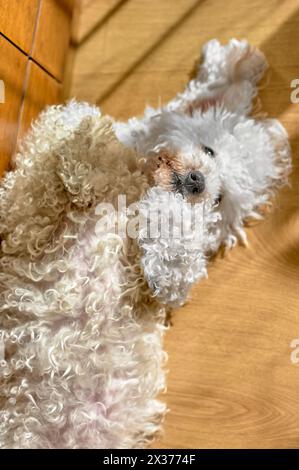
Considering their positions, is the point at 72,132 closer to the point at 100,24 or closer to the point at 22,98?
the point at 22,98

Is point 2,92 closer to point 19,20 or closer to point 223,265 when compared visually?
point 19,20

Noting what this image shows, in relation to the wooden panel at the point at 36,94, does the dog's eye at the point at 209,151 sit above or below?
below

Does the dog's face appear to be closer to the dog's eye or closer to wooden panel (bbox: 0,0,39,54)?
the dog's eye

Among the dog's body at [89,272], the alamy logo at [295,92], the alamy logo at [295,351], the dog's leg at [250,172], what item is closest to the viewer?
the dog's body at [89,272]

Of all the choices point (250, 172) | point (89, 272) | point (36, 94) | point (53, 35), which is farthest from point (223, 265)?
point (53, 35)

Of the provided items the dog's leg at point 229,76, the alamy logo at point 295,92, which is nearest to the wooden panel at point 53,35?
the dog's leg at point 229,76

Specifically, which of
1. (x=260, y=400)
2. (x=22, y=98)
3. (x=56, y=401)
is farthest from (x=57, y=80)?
(x=260, y=400)

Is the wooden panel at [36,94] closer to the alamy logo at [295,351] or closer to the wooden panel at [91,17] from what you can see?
the wooden panel at [91,17]

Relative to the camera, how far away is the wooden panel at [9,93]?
109cm

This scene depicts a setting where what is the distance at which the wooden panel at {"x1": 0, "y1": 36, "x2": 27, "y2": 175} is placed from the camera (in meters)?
1.09

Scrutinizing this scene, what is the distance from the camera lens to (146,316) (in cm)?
112

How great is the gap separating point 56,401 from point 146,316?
255 millimetres

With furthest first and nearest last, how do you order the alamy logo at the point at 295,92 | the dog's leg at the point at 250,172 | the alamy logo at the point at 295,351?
the alamy logo at the point at 295,92
the alamy logo at the point at 295,351
the dog's leg at the point at 250,172

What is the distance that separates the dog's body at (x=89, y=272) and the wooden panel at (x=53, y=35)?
24 centimetres
